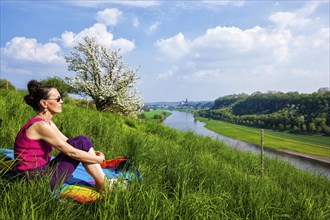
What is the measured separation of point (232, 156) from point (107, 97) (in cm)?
1824

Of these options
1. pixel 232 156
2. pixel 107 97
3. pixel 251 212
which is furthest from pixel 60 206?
→ pixel 107 97

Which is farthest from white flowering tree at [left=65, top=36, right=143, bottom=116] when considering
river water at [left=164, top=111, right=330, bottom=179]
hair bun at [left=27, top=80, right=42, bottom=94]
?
hair bun at [left=27, top=80, right=42, bottom=94]

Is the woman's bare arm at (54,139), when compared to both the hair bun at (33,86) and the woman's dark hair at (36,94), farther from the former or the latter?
the hair bun at (33,86)

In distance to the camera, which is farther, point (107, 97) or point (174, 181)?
point (107, 97)

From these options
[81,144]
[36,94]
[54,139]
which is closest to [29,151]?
[54,139]

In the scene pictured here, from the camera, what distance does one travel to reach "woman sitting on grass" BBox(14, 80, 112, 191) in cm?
474

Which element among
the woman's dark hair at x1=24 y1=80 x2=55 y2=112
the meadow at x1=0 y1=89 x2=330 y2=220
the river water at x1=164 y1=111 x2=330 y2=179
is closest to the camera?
the meadow at x1=0 y1=89 x2=330 y2=220

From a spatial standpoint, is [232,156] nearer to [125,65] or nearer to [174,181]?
[174,181]

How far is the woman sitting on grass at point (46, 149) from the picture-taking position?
4.74 m

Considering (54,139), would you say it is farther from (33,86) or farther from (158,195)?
(158,195)

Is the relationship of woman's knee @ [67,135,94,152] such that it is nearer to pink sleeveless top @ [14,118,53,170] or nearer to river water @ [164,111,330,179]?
pink sleeveless top @ [14,118,53,170]

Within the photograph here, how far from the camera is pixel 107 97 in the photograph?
30312 millimetres

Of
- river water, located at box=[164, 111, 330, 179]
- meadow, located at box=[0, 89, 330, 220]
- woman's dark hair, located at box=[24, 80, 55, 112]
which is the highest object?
woman's dark hair, located at box=[24, 80, 55, 112]

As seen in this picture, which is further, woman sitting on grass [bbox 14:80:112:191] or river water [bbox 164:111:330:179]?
river water [bbox 164:111:330:179]
